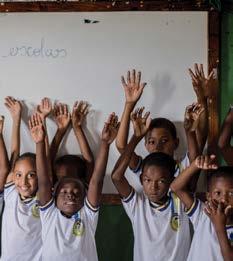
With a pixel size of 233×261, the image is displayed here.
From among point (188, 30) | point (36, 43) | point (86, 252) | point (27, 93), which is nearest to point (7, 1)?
point (36, 43)

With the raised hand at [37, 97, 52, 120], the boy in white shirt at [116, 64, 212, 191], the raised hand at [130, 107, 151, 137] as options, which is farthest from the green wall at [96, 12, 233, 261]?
the raised hand at [37, 97, 52, 120]

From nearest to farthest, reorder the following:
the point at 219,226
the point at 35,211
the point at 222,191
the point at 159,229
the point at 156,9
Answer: the point at 219,226 < the point at 222,191 < the point at 159,229 < the point at 35,211 < the point at 156,9

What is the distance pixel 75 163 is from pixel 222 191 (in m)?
0.57

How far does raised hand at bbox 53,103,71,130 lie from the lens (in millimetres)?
1803

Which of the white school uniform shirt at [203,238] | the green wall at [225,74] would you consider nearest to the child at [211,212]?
the white school uniform shirt at [203,238]

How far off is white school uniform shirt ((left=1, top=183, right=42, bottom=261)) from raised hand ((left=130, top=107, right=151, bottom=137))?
45 cm

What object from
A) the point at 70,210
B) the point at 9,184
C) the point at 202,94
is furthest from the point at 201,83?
the point at 9,184

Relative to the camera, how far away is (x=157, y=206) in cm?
158

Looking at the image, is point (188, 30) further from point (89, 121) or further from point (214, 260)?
point (214, 260)

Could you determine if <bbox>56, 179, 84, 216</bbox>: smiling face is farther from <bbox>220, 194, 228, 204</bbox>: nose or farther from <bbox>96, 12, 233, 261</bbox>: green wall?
<bbox>220, 194, 228, 204</bbox>: nose

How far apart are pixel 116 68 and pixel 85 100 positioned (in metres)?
0.17

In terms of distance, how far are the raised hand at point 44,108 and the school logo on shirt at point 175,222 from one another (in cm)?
63

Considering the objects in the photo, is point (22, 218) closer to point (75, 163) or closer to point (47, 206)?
point (47, 206)

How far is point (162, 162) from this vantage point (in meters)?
1.56
